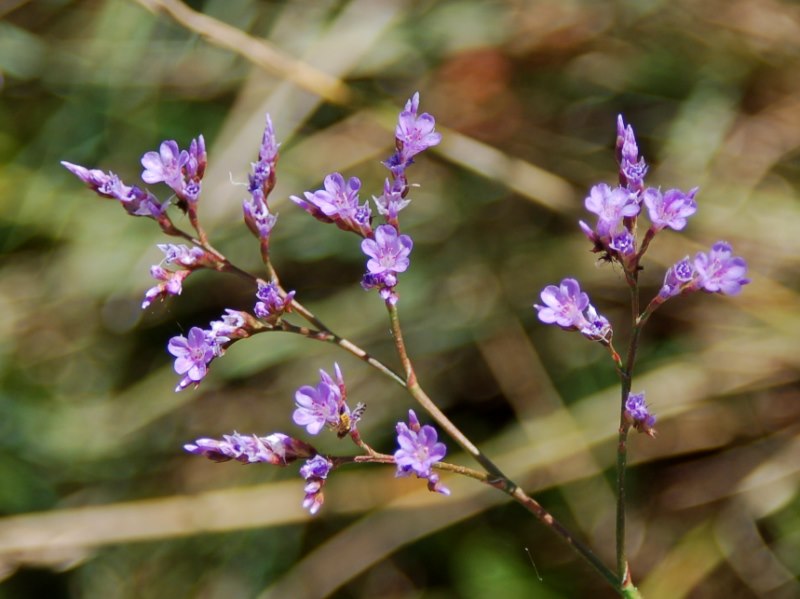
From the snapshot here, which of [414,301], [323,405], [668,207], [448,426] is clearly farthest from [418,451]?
[414,301]

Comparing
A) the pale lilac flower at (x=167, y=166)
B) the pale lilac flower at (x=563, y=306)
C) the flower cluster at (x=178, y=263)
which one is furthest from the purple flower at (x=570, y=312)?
the pale lilac flower at (x=167, y=166)

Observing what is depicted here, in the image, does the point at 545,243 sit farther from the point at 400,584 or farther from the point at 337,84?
the point at 400,584

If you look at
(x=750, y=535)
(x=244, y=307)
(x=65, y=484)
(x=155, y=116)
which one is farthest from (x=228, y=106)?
(x=750, y=535)

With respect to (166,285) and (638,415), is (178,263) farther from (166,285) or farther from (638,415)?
(638,415)

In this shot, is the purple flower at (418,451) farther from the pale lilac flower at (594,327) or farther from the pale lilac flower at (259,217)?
the pale lilac flower at (259,217)

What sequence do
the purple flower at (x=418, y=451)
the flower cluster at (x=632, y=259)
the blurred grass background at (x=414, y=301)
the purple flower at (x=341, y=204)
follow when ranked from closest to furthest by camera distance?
the purple flower at (x=418, y=451) → the flower cluster at (x=632, y=259) → the purple flower at (x=341, y=204) → the blurred grass background at (x=414, y=301)

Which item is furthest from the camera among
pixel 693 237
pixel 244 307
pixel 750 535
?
pixel 244 307
